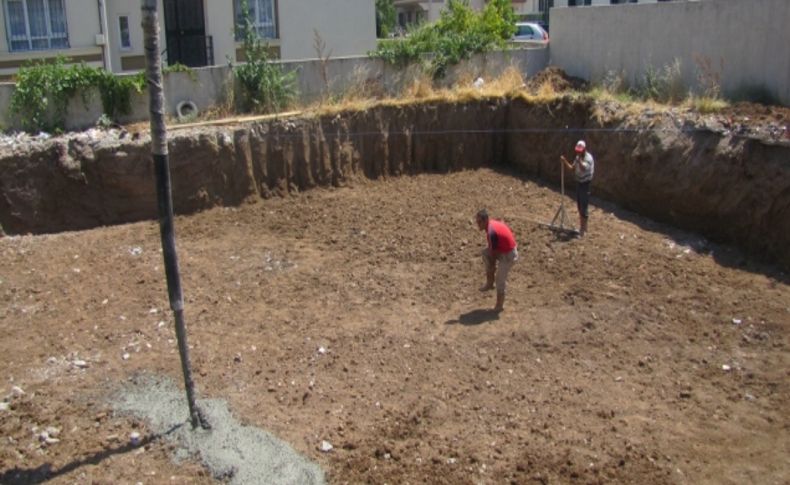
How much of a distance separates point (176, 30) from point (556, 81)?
10.6 m

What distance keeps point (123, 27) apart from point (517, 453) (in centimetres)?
1696

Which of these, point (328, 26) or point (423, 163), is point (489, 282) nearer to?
point (423, 163)

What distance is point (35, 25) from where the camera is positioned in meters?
19.4

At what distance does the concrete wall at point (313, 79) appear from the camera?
16266 mm

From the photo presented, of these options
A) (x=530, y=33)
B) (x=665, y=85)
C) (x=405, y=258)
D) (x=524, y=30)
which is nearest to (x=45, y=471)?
(x=405, y=258)

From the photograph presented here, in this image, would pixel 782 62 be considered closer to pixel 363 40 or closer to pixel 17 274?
pixel 363 40

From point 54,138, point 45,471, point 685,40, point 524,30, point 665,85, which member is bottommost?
point 45,471

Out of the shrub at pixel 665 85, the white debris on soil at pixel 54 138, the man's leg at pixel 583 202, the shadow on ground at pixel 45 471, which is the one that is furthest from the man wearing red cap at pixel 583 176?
the shadow on ground at pixel 45 471

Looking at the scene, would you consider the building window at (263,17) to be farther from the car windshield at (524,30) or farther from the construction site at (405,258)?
the car windshield at (524,30)

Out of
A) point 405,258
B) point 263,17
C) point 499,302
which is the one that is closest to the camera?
point 499,302

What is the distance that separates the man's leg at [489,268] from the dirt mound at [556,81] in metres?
8.20

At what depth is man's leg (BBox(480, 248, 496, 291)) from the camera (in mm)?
11781

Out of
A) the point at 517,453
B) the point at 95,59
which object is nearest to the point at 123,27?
the point at 95,59

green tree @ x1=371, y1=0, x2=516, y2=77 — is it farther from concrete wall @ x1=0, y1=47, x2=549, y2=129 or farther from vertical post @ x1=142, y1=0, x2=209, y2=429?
vertical post @ x1=142, y1=0, x2=209, y2=429
